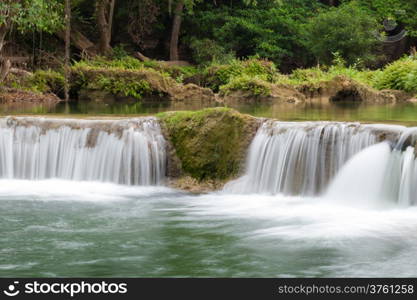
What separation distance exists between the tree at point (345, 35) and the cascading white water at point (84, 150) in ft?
69.3

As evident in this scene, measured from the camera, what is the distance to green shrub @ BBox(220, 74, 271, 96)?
26.1m

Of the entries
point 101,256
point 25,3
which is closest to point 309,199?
point 101,256

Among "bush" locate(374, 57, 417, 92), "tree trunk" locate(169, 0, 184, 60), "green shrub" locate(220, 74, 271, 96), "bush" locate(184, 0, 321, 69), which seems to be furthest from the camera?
"bush" locate(184, 0, 321, 69)

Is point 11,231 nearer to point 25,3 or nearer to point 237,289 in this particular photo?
point 237,289

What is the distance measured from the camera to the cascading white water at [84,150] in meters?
13.6

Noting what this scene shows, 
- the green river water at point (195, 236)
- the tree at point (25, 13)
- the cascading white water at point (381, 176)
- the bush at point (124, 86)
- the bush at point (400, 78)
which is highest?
the tree at point (25, 13)

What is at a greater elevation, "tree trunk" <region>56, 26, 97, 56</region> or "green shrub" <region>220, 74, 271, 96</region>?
"tree trunk" <region>56, 26, 97, 56</region>

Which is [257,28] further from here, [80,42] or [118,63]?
[80,42]

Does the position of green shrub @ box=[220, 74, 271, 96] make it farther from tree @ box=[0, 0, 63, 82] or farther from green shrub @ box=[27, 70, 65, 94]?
tree @ box=[0, 0, 63, 82]

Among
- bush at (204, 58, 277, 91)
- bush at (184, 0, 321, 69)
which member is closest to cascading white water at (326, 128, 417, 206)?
bush at (204, 58, 277, 91)

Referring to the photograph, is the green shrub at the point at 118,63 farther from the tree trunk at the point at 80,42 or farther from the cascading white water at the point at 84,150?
the cascading white water at the point at 84,150

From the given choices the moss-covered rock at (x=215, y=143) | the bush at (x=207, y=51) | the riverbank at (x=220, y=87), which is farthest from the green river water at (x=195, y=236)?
the bush at (x=207, y=51)

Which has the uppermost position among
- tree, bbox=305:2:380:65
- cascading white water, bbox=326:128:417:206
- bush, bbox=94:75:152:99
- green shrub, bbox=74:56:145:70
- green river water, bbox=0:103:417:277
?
tree, bbox=305:2:380:65

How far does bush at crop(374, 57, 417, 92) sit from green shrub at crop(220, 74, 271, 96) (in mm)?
4344
